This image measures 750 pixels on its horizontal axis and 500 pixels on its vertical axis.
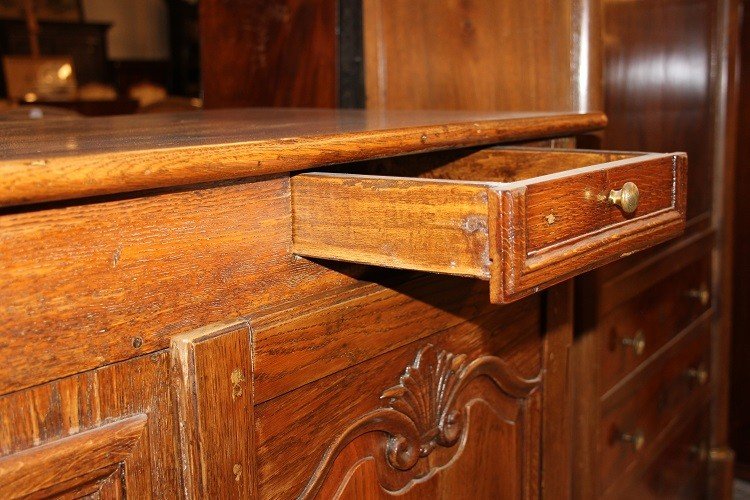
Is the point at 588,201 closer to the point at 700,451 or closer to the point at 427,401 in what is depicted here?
the point at 427,401

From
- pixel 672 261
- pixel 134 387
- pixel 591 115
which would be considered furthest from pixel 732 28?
pixel 134 387

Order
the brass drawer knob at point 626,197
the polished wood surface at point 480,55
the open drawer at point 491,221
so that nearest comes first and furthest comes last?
the open drawer at point 491,221 < the brass drawer knob at point 626,197 < the polished wood surface at point 480,55

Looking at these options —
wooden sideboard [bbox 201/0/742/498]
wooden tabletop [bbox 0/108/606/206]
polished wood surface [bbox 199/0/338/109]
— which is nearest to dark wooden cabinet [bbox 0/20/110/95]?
polished wood surface [bbox 199/0/338/109]

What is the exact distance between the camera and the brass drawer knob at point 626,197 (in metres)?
0.69

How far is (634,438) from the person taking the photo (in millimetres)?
1275

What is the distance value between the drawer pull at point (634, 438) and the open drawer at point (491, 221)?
23.0 inches

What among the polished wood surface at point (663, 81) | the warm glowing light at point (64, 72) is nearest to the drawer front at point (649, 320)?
the polished wood surface at point (663, 81)

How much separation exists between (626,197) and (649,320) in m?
0.68

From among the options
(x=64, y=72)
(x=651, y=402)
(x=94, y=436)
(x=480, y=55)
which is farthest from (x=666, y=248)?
(x=64, y=72)

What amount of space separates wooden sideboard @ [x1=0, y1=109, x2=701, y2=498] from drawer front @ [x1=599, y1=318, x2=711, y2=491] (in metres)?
0.41

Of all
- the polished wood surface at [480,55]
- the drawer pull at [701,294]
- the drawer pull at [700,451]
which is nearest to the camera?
the polished wood surface at [480,55]

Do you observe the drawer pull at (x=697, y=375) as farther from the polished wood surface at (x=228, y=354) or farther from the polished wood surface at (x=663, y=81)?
the polished wood surface at (x=228, y=354)

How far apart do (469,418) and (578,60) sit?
0.51 m

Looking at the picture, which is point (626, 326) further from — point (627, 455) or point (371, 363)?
point (371, 363)
